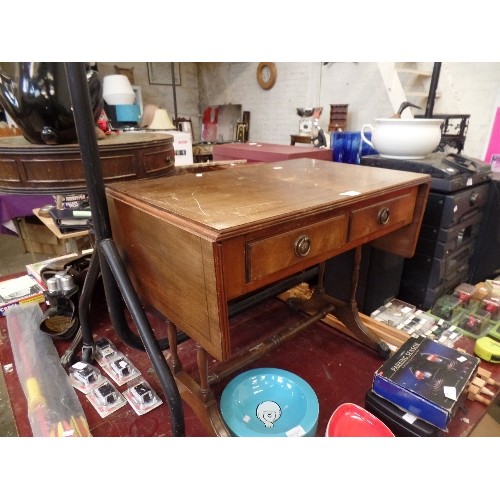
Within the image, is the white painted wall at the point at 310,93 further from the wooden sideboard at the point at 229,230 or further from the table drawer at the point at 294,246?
the table drawer at the point at 294,246

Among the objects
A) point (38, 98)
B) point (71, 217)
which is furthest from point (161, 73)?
point (38, 98)

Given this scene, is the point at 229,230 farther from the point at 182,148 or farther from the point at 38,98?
the point at 182,148

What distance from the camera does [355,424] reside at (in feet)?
2.94

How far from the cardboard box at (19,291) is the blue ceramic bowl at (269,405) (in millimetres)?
946

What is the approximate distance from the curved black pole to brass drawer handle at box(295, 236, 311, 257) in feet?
1.38

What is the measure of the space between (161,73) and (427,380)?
6014 mm

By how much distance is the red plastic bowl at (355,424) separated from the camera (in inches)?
34.3

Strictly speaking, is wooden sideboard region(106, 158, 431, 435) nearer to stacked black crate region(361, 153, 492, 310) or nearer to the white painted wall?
stacked black crate region(361, 153, 492, 310)

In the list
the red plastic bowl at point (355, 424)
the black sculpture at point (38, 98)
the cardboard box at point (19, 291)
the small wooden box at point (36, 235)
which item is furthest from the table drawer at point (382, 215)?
the small wooden box at point (36, 235)

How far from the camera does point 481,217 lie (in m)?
1.63

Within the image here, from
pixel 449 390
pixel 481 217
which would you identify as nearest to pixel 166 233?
pixel 449 390

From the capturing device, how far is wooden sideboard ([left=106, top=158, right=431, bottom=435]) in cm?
64
